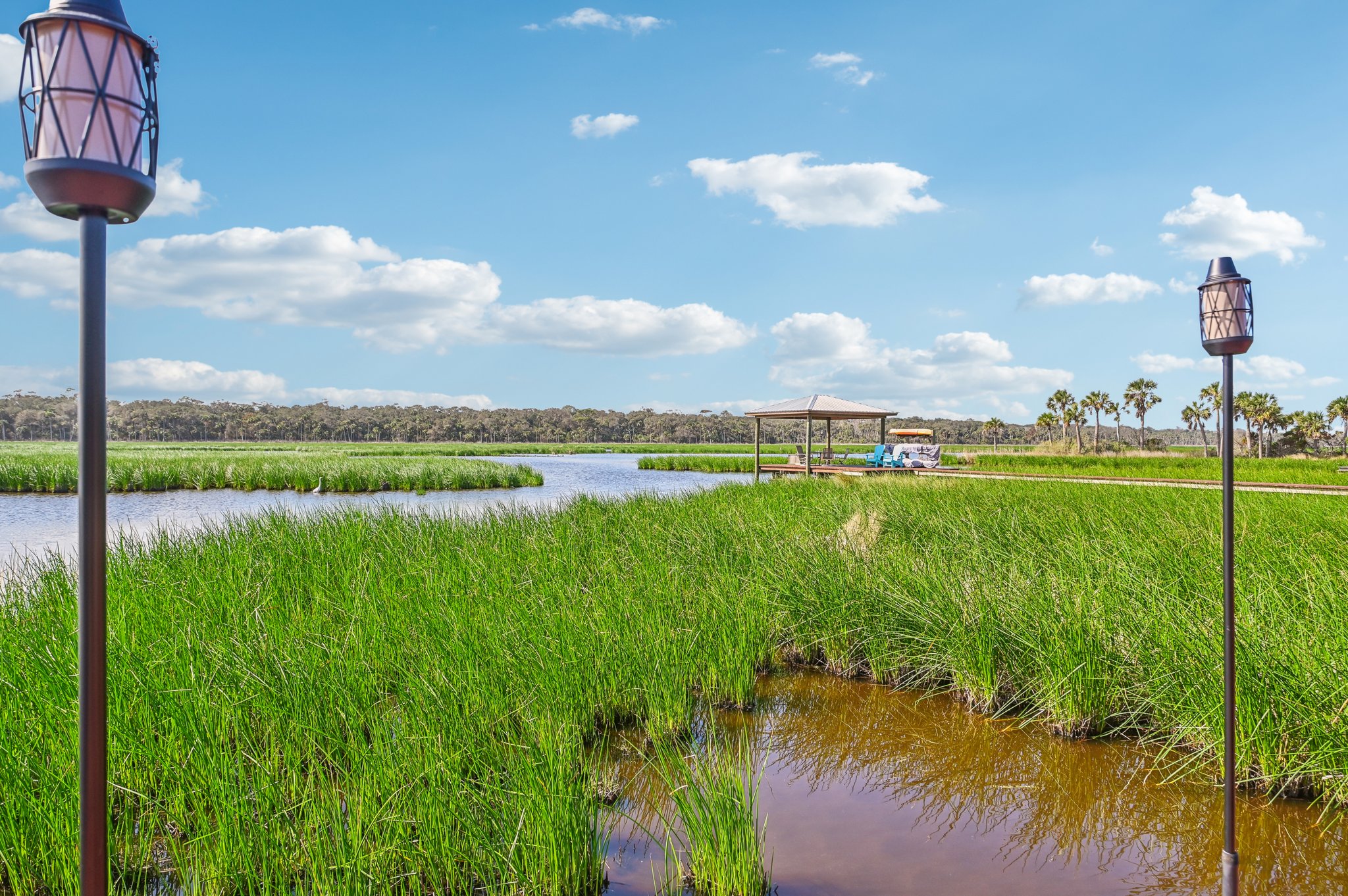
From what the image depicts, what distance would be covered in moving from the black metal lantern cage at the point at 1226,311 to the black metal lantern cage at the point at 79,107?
3130 mm

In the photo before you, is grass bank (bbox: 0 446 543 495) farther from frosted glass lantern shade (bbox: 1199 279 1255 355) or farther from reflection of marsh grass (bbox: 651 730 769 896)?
frosted glass lantern shade (bbox: 1199 279 1255 355)

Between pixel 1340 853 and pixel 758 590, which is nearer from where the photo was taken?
pixel 1340 853

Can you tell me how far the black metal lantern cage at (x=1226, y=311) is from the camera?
2.45 meters

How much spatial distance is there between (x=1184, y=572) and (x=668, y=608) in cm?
392

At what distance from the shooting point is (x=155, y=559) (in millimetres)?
6422

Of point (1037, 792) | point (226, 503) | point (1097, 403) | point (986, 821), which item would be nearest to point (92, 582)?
point (986, 821)

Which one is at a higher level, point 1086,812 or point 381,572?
point 381,572

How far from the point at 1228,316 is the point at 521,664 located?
360cm

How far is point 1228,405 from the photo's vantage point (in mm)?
2441

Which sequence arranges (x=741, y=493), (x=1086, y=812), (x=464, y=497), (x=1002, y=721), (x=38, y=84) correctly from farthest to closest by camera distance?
1. (x=464, y=497)
2. (x=741, y=493)
3. (x=1002, y=721)
4. (x=1086, y=812)
5. (x=38, y=84)

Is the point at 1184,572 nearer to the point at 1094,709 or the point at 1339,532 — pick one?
the point at 1094,709

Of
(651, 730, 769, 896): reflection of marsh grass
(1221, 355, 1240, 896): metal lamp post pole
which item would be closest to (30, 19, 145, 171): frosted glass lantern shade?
(651, 730, 769, 896): reflection of marsh grass

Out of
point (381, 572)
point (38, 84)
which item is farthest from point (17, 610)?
point (38, 84)

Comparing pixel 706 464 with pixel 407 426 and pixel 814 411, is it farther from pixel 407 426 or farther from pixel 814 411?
pixel 407 426
